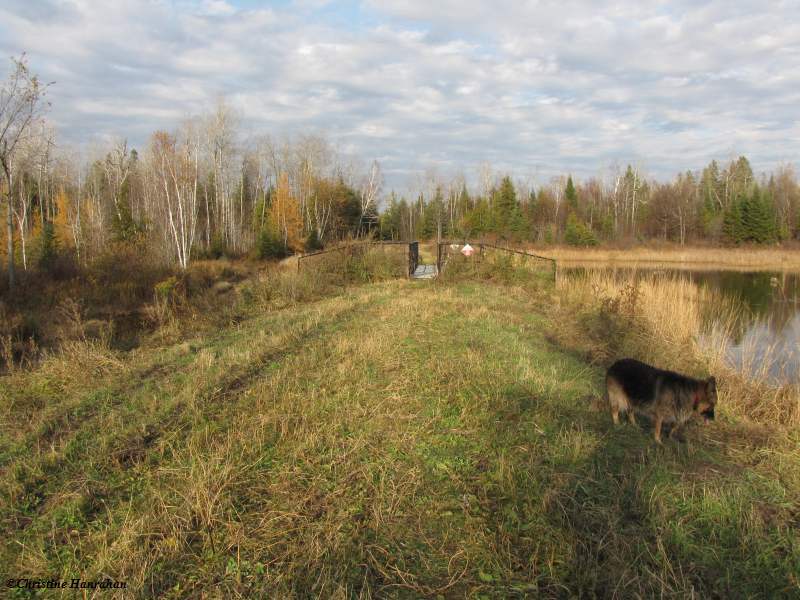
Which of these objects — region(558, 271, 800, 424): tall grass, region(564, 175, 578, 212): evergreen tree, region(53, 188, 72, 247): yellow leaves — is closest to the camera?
region(558, 271, 800, 424): tall grass

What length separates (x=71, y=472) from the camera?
13.2 ft

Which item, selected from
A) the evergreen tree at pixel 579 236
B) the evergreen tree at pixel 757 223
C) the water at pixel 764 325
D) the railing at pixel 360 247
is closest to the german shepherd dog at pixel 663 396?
the water at pixel 764 325

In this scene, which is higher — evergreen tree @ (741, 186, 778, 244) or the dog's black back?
evergreen tree @ (741, 186, 778, 244)

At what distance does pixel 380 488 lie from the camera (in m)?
3.68

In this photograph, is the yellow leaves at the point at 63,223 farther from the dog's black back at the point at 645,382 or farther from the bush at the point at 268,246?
the dog's black back at the point at 645,382

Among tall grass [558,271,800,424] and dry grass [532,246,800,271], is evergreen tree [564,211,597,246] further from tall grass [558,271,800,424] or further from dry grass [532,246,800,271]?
tall grass [558,271,800,424]

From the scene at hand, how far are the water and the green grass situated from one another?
402 cm

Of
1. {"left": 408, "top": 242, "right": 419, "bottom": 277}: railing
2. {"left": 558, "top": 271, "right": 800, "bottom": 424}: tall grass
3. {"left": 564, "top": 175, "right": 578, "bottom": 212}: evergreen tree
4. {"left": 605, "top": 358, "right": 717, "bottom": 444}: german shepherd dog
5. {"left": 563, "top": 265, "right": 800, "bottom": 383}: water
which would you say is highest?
{"left": 564, "top": 175, "right": 578, "bottom": 212}: evergreen tree

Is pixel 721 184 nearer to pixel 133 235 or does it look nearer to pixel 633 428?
pixel 133 235

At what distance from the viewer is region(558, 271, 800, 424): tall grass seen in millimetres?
7097

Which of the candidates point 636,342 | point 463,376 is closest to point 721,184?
point 636,342

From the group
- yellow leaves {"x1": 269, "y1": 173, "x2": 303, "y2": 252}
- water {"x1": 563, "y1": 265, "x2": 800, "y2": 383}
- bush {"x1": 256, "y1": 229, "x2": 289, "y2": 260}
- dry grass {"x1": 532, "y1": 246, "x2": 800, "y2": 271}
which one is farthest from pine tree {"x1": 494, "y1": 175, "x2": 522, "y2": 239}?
water {"x1": 563, "y1": 265, "x2": 800, "y2": 383}

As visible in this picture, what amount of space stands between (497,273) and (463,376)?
41.1 ft

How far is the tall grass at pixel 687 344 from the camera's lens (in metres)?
7.10
